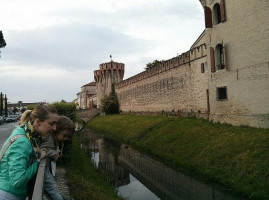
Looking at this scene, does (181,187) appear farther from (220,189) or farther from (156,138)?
(156,138)

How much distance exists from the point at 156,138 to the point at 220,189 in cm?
803

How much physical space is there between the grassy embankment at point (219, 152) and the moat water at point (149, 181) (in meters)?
0.42

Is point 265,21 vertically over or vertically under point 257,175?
over

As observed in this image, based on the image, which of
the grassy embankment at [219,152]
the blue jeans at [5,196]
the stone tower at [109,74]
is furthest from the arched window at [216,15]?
the stone tower at [109,74]

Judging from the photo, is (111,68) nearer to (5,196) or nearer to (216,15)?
(216,15)

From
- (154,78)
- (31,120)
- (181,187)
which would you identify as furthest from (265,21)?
(154,78)

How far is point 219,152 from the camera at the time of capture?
11.0 meters

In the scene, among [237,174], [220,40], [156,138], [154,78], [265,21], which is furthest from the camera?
[154,78]

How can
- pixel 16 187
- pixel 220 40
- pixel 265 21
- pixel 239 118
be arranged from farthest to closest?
pixel 220 40 → pixel 239 118 → pixel 265 21 → pixel 16 187

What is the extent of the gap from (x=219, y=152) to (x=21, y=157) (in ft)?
31.9

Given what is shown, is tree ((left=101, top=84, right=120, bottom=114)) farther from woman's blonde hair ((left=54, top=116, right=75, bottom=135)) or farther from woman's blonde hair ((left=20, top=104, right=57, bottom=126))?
woman's blonde hair ((left=20, top=104, right=57, bottom=126))

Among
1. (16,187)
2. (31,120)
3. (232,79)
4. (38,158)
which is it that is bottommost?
(16,187)

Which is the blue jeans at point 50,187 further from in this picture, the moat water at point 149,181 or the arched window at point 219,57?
the arched window at point 219,57

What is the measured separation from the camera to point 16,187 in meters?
2.54
